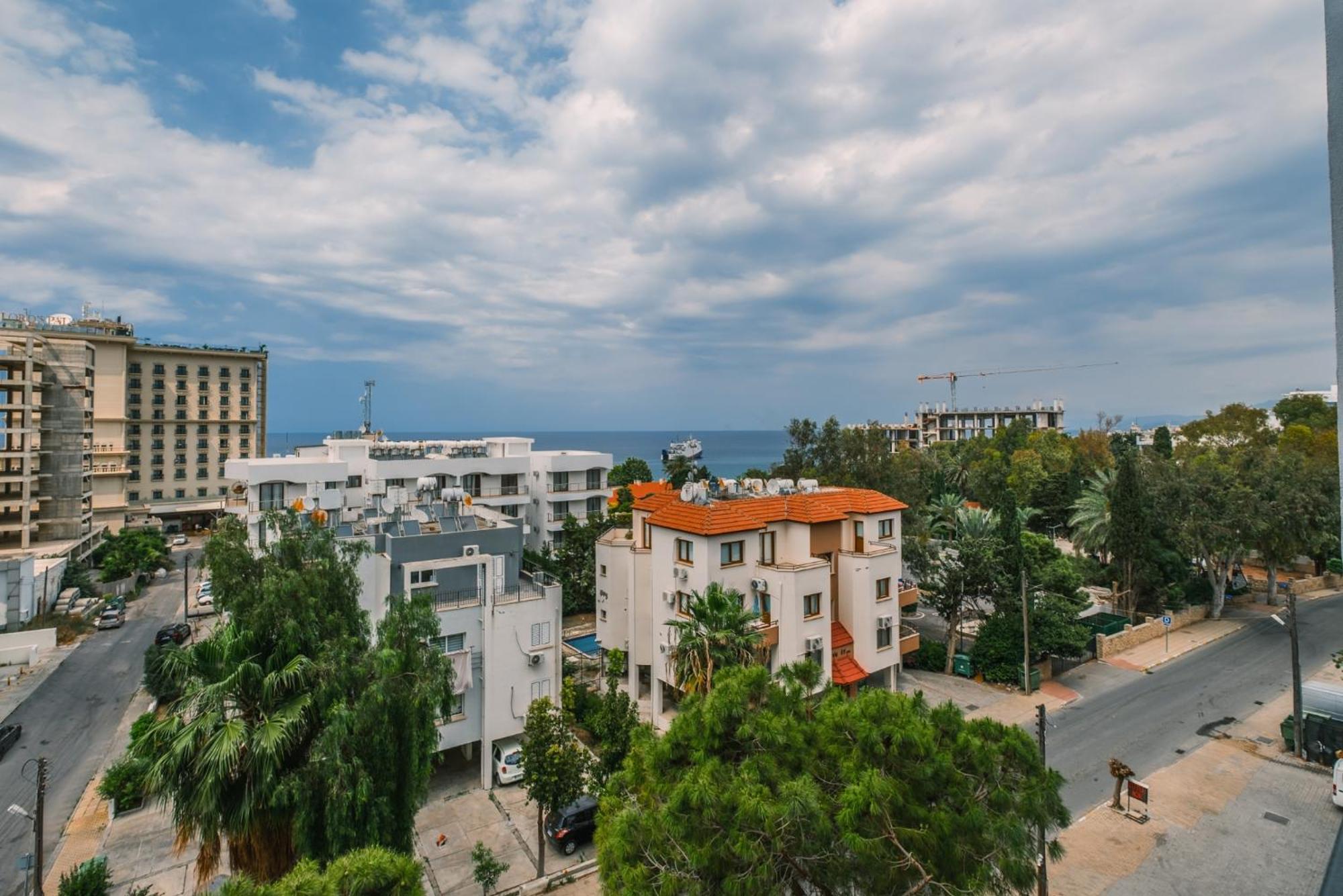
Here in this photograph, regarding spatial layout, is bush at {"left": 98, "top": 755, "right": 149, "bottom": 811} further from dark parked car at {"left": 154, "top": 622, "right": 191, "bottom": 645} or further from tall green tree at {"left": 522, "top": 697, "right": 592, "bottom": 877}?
dark parked car at {"left": 154, "top": 622, "right": 191, "bottom": 645}

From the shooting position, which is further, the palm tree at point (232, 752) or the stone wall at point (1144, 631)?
the stone wall at point (1144, 631)

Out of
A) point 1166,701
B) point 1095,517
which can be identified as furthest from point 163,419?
point 1166,701

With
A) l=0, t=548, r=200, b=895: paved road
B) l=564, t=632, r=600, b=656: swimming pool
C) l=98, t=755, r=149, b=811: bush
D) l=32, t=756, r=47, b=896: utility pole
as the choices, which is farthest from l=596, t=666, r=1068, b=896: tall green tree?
l=564, t=632, r=600, b=656: swimming pool

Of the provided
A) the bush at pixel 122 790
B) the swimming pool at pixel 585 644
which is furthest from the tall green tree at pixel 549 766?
the swimming pool at pixel 585 644

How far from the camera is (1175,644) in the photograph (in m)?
34.7

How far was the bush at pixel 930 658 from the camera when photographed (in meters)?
31.8

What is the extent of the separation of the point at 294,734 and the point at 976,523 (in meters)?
32.2

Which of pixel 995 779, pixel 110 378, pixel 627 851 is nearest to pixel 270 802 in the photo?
pixel 627 851

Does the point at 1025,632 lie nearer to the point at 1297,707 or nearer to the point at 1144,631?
the point at 1297,707

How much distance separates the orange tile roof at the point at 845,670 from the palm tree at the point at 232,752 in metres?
19.5

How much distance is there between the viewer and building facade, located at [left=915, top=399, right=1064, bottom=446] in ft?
407

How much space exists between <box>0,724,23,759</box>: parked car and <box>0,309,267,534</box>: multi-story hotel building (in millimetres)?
46957

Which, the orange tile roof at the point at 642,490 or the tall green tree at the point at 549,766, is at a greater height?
the orange tile roof at the point at 642,490

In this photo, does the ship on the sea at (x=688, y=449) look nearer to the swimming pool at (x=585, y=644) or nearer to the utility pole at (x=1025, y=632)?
the swimming pool at (x=585, y=644)
